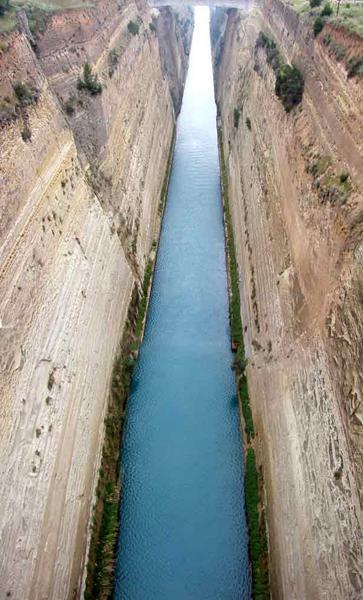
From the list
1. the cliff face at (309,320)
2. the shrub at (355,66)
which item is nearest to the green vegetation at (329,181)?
the cliff face at (309,320)

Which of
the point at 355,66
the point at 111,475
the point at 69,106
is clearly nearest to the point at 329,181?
the point at 355,66

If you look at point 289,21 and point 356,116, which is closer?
point 356,116

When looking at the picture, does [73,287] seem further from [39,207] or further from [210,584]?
[210,584]

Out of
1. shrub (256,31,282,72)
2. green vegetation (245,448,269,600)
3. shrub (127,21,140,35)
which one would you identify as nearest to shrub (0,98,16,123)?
green vegetation (245,448,269,600)

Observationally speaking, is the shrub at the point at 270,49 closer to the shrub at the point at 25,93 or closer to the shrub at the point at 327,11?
the shrub at the point at 327,11

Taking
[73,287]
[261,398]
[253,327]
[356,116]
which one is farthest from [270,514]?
[356,116]
